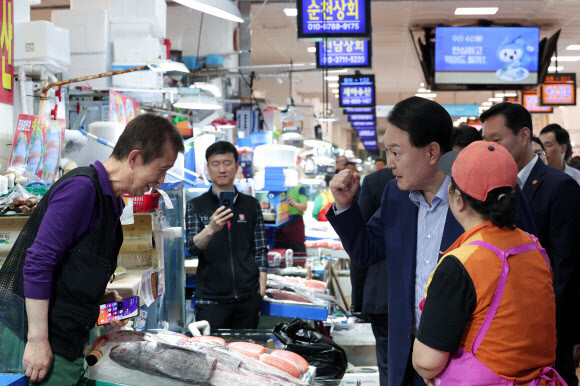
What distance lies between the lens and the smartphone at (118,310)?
2672 millimetres

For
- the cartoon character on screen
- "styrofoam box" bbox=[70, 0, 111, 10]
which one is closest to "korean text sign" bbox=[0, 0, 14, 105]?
"styrofoam box" bbox=[70, 0, 111, 10]

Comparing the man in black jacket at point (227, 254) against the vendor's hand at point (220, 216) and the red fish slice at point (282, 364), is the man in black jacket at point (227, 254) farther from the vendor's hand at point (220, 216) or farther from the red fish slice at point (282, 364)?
the red fish slice at point (282, 364)

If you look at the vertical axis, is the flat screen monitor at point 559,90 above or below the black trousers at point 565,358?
above

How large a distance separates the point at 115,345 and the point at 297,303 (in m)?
2.38

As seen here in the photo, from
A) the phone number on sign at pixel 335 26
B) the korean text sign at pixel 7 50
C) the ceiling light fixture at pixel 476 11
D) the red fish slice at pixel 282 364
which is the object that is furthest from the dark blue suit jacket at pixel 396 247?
the ceiling light fixture at pixel 476 11

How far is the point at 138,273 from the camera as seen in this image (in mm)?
3246

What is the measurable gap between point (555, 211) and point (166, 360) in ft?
7.35

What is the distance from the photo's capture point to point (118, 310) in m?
2.78

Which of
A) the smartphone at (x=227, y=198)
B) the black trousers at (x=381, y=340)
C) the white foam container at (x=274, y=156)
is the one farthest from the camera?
the white foam container at (x=274, y=156)

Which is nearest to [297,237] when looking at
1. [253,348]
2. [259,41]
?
[253,348]

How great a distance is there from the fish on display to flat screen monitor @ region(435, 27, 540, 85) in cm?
907

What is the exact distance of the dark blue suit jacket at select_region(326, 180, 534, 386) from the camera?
2.51 m

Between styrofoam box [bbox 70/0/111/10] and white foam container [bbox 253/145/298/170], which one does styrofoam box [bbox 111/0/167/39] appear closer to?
styrofoam box [bbox 70/0/111/10]

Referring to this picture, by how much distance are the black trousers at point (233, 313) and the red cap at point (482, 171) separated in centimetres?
279
